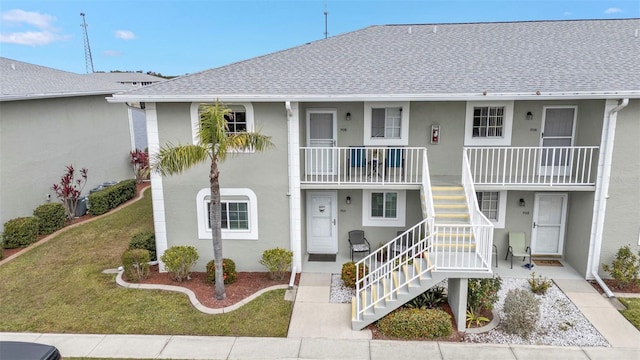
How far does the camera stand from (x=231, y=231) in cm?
1167

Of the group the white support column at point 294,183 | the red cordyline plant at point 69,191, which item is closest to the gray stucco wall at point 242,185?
the white support column at point 294,183

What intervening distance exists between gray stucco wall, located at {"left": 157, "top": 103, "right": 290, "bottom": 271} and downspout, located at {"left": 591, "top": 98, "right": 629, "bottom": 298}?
8.62m

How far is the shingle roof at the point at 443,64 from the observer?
10.7 meters

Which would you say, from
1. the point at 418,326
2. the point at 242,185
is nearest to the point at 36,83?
the point at 242,185

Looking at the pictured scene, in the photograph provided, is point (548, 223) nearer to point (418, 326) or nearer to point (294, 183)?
point (418, 326)

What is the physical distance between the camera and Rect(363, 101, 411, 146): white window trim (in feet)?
39.7

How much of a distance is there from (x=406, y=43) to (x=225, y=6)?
1443 cm

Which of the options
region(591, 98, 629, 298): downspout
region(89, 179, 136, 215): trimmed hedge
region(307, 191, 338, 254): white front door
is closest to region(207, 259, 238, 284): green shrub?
region(307, 191, 338, 254): white front door

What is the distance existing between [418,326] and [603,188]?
6771mm

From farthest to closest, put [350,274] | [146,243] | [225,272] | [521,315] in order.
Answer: [146,243] → [225,272] → [350,274] → [521,315]

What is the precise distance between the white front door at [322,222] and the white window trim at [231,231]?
212 cm

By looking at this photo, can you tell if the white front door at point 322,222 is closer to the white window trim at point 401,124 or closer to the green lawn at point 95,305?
the white window trim at point 401,124

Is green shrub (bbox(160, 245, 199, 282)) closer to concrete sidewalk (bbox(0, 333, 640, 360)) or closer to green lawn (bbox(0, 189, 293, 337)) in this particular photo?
green lawn (bbox(0, 189, 293, 337))

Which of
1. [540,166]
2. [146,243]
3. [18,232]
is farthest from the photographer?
[18,232]
